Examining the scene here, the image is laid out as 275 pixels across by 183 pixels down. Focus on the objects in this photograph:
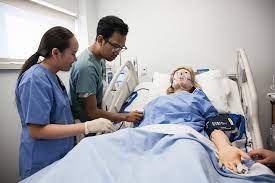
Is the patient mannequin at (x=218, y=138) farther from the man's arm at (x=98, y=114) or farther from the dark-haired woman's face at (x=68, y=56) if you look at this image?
the dark-haired woman's face at (x=68, y=56)

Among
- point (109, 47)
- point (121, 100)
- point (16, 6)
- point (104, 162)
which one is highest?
point (16, 6)

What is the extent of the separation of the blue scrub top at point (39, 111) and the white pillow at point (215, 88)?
1.19 metres

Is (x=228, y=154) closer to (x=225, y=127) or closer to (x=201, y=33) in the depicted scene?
(x=225, y=127)

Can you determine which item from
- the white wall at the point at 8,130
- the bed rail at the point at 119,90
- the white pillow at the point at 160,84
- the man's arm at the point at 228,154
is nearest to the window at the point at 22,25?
the white wall at the point at 8,130

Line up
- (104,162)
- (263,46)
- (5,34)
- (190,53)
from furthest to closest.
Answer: (190,53) < (263,46) < (5,34) < (104,162)

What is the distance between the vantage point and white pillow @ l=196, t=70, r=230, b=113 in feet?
6.30

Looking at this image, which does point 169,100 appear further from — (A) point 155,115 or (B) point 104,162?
(B) point 104,162

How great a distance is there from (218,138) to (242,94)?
755mm

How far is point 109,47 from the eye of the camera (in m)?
1.58

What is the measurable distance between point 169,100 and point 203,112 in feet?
0.79

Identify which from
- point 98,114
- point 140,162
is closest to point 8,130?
point 98,114

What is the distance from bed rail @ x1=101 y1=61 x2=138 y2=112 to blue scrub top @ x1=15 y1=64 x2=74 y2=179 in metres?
0.49

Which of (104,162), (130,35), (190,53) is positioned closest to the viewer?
(104,162)

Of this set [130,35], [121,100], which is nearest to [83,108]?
[121,100]
